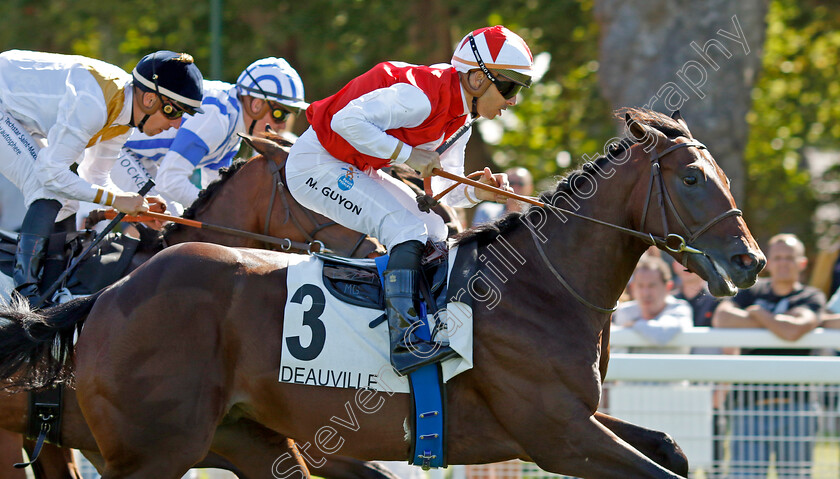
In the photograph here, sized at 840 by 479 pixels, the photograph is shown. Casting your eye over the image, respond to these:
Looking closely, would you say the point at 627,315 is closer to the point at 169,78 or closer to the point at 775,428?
the point at 775,428

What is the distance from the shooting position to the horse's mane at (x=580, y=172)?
3.99 meters

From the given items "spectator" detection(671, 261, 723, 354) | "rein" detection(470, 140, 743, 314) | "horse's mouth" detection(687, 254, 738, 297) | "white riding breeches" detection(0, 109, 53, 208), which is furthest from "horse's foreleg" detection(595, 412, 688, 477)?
"white riding breeches" detection(0, 109, 53, 208)

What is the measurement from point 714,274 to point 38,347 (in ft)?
8.75

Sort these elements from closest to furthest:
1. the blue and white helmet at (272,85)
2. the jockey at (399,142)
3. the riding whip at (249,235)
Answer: the jockey at (399,142), the riding whip at (249,235), the blue and white helmet at (272,85)

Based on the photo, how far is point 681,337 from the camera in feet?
19.0

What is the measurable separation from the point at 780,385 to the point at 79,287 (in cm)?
A: 378

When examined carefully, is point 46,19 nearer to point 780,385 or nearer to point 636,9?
point 636,9

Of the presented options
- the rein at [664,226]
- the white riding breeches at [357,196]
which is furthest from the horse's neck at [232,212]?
the rein at [664,226]

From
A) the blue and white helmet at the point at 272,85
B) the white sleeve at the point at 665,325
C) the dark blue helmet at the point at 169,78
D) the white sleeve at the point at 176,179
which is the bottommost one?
the white sleeve at the point at 665,325

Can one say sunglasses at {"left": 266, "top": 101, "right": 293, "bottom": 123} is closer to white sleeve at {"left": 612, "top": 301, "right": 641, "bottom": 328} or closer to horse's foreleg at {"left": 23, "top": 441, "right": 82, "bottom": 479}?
horse's foreleg at {"left": 23, "top": 441, "right": 82, "bottom": 479}

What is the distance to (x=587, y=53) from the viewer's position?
13.1 m

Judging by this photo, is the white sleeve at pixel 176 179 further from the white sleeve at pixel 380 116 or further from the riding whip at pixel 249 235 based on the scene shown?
the white sleeve at pixel 380 116

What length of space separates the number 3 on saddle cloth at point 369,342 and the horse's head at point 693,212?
767 mm

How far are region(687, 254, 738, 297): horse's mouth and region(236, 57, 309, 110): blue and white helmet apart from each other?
294 centimetres
